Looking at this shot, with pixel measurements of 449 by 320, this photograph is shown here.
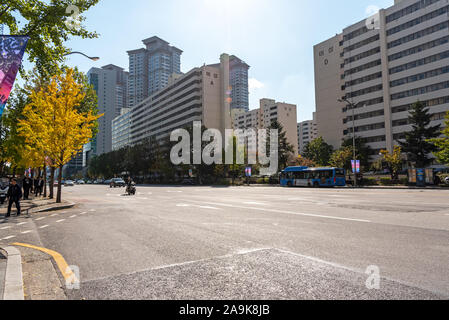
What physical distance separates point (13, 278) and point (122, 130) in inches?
6403

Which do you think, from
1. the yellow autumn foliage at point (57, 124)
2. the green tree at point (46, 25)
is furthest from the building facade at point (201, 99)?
the green tree at point (46, 25)

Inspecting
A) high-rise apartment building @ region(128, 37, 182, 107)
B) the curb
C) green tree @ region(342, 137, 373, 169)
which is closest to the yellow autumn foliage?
the curb

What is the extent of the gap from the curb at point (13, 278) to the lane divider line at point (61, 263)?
484 millimetres

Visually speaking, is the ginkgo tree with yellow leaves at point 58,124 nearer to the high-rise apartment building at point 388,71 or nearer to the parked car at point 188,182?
the parked car at point 188,182

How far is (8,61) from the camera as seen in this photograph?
6996mm

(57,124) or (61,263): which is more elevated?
(57,124)

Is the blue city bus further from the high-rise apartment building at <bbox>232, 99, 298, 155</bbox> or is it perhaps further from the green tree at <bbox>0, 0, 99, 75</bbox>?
the high-rise apartment building at <bbox>232, 99, 298, 155</bbox>

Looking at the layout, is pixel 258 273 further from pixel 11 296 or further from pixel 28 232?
pixel 28 232

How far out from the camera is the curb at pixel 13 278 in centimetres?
308

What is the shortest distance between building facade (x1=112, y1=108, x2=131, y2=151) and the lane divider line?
14204cm

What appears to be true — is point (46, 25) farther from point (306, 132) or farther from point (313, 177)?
point (306, 132)

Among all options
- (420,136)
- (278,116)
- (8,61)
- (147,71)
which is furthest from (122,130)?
(8,61)

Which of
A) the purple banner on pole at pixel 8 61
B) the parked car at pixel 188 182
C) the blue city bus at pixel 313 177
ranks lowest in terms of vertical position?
the parked car at pixel 188 182

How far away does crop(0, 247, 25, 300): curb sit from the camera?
3085 millimetres
